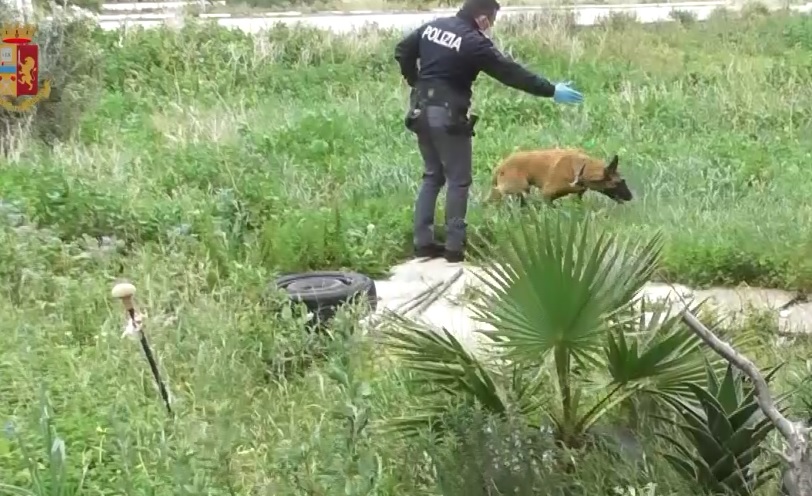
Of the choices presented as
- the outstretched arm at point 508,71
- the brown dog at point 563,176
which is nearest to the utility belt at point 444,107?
the outstretched arm at point 508,71

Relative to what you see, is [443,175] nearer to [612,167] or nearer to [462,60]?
[462,60]

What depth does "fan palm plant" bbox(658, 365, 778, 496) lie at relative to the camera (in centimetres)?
312

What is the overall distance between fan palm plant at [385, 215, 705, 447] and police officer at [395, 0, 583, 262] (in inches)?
106

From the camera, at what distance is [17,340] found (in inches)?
177

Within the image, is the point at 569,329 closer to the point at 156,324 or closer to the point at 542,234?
A: the point at 542,234

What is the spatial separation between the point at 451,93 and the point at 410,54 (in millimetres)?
446

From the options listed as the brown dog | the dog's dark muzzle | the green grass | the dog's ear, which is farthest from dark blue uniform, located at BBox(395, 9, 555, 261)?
the dog's dark muzzle

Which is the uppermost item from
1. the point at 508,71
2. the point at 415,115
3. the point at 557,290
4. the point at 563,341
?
the point at 508,71

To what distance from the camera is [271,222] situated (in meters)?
6.57

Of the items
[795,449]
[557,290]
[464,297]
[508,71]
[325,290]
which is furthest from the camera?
[508,71]

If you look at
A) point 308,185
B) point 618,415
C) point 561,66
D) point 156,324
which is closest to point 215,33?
point 561,66

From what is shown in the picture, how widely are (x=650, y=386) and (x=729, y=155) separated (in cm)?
612

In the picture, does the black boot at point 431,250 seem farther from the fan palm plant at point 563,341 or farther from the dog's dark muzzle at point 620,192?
the fan palm plant at point 563,341

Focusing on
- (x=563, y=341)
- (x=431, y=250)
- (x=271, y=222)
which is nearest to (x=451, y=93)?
(x=431, y=250)
